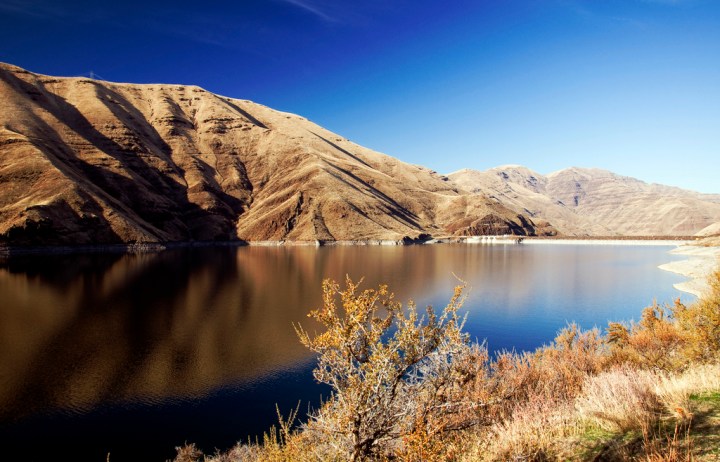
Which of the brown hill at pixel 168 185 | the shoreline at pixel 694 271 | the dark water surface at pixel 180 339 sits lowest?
the dark water surface at pixel 180 339

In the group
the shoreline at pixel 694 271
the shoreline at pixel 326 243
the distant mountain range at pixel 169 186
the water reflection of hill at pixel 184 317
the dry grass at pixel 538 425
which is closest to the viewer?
the dry grass at pixel 538 425

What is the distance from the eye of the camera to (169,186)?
15225cm

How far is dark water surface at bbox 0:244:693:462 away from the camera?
16.9 metres

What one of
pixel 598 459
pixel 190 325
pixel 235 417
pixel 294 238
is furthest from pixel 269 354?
pixel 294 238

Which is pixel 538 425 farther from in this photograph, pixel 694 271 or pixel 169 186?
pixel 169 186

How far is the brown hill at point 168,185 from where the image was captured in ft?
323

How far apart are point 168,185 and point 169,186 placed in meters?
0.59

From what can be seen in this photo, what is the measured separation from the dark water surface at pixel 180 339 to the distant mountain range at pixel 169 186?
45071 millimetres

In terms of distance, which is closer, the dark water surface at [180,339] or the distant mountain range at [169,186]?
the dark water surface at [180,339]

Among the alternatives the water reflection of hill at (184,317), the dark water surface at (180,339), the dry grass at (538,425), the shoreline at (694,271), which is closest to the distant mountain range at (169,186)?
the water reflection of hill at (184,317)

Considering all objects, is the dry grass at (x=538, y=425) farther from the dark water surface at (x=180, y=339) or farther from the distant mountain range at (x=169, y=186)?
the distant mountain range at (x=169, y=186)

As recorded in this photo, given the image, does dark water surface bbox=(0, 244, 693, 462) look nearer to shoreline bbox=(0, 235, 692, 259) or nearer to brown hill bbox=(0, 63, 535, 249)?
shoreline bbox=(0, 235, 692, 259)

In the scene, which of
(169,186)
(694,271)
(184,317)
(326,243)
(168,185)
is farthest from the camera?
(168,185)

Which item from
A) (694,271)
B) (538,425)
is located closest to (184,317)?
(538,425)
